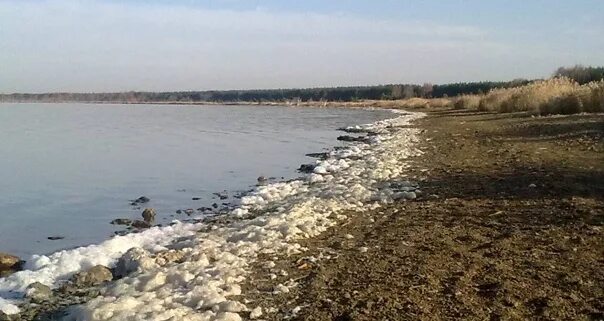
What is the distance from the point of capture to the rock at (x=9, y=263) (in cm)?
912

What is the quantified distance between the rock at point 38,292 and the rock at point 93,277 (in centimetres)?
40

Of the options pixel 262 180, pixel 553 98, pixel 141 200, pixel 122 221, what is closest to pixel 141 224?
pixel 122 221

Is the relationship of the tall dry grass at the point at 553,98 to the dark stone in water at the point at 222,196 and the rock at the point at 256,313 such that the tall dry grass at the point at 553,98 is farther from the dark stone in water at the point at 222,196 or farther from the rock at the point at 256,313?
the rock at the point at 256,313

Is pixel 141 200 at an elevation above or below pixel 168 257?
below

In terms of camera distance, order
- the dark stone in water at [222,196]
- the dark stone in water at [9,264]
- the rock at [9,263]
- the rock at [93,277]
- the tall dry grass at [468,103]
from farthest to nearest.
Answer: the tall dry grass at [468,103] → the dark stone in water at [222,196] → the rock at [9,263] → the dark stone in water at [9,264] → the rock at [93,277]

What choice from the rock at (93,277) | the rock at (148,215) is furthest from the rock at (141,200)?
the rock at (93,277)

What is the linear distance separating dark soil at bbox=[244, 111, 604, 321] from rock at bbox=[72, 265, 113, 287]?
212 cm

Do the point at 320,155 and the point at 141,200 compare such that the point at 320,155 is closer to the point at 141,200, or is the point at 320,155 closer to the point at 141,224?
the point at 141,200

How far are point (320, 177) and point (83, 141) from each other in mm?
25876

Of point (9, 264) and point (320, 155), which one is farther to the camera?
point (320, 155)

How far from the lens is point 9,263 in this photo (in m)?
9.26

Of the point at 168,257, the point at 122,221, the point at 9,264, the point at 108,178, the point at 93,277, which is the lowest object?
the point at 108,178

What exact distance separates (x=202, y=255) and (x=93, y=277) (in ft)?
4.76

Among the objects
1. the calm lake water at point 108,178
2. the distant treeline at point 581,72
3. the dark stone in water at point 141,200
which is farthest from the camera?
the distant treeline at point 581,72
